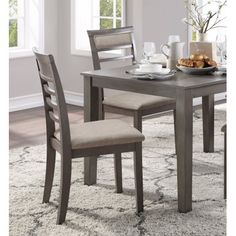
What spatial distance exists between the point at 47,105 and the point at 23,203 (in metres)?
0.59

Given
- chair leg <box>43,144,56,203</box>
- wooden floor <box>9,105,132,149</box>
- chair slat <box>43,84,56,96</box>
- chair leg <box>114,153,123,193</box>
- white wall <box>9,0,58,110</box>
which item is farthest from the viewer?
white wall <box>9,0,58,110</box>

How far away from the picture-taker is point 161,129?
516cm

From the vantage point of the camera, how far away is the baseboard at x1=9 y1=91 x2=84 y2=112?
6125 millimetres

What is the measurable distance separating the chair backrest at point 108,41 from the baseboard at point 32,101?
2.10 m

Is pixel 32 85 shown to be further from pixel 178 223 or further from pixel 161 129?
pixel 178 223

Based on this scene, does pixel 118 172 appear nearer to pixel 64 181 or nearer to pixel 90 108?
pixel 90 108

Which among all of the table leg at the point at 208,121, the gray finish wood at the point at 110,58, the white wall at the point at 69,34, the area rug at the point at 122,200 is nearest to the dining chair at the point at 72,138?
the area rug at the point at 122,200

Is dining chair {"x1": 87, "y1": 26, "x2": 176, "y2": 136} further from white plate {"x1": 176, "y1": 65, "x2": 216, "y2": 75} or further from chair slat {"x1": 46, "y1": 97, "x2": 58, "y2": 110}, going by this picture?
chair slat {"x1": 46, "y1": 97, "x2": 58, "y2": 110}

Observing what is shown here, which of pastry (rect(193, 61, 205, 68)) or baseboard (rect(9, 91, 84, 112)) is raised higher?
pastry (rect(193, 61, 205, 68))

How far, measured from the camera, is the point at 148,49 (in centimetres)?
363

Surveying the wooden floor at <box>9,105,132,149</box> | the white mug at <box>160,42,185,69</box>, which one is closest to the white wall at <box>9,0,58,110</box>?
the wooden floor at <box>9,105,132,149</box>

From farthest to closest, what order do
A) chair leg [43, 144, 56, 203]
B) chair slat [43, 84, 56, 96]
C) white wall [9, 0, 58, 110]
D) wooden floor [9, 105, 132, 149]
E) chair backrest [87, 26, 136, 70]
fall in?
white wall [9, 0, 58, 110], wooden floor [9, 105, 132, 149], chair backrest [87, 26, 136, 70], chair leg [43, 144, 56, 203], chair slat [43, 84, 56, 96]

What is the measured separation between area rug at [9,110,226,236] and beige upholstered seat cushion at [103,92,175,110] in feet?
1.51
